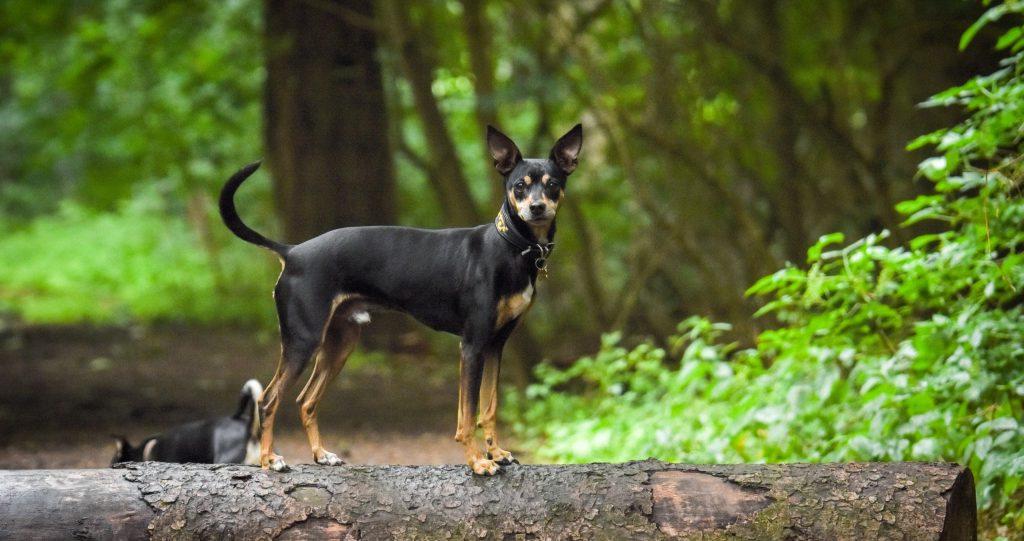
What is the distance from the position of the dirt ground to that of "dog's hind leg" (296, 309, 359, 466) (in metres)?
2.95

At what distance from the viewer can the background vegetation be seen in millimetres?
5254

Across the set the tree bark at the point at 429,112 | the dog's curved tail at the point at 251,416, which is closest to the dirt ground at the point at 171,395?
the dog's curved tail at the point at 251,416

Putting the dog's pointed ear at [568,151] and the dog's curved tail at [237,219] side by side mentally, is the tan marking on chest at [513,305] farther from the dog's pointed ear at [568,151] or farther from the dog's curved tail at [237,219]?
the dog's curved tail at [237,219]

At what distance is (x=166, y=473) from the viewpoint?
4098 mm

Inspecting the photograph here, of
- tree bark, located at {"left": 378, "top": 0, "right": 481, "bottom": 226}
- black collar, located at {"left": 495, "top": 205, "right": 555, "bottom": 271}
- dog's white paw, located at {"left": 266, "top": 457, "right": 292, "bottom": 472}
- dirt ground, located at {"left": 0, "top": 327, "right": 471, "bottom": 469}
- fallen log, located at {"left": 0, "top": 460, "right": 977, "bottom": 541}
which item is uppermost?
tree bark, located at {"left": 378, "top": 0, "right": 481, "bottom": 226}

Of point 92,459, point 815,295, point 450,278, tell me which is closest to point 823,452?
point 815,295

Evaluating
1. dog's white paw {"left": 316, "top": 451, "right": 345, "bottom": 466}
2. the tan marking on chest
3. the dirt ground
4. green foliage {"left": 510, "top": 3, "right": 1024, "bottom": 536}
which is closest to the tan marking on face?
the tan marking on chest

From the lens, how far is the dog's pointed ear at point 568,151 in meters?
4.20

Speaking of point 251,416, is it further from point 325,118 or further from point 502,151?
point 325,118

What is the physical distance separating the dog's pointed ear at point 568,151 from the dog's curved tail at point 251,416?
2.13 m

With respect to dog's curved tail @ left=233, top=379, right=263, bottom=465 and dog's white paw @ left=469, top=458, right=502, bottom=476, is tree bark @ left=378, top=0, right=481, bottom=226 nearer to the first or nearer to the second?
dog's curved tail @ left=233, top=379, right=263, bottom=465

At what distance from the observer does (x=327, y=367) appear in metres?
4.49

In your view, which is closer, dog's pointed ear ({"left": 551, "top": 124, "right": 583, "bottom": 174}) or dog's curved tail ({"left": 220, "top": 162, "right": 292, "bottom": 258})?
dog's pointed ear ({"left": 551, "top": 124, "right": 583, "bottom": 174})

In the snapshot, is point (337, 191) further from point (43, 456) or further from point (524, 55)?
point (43, 456)
